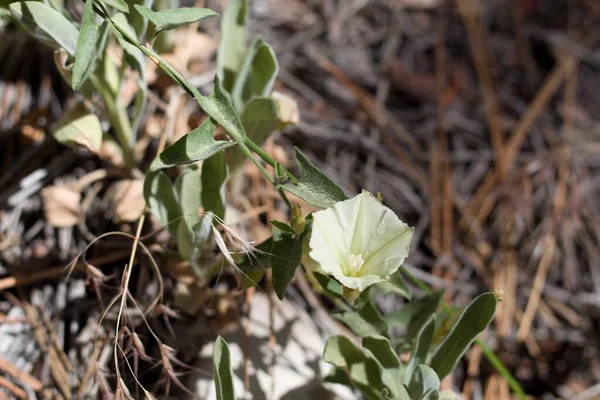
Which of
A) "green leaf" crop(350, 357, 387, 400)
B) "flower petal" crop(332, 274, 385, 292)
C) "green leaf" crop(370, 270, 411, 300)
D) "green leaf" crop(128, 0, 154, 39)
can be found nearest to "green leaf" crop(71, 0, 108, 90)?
"green leaf" crop(128, 0, 154, 39)

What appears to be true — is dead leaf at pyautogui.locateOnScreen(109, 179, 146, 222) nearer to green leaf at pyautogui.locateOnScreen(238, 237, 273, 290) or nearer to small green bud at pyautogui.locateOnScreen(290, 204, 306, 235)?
green leaf at pyautogui.locateOnScreen(238, 237, 273, 290)

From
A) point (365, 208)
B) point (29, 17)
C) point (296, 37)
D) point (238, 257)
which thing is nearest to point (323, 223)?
point (365, 208)

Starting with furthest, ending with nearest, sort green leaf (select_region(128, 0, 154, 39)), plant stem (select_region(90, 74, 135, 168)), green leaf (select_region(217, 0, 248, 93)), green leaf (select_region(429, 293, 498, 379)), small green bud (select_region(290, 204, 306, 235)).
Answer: green leaf (select_region(217, 0, 248, 93)), plant stem (select_region(90, 74, 135, 168)), green leaf (select_region(128, 0, 154, 39)), green leaf (select_region(429, 293, 498, 379)), small green bud (select_region(290, 204, 306, 235))

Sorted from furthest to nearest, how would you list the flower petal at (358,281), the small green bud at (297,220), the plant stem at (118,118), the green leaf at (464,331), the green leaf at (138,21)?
the plant stem at (118,118) → the green leaf at (138,21) → the green leaf at (464,331) → the small green bud at (297,220) → the flower petal at (358,281)

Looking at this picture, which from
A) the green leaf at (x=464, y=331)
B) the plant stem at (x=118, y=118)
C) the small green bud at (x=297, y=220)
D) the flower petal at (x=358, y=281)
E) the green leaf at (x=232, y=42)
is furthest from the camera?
the green leaf at (x=232, y=42)

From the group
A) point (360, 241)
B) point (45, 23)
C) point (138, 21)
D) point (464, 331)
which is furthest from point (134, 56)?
point (464, 331)

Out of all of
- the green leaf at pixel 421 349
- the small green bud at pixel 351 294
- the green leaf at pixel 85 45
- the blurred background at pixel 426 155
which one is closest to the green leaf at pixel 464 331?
the green leaf at pixel 421 349

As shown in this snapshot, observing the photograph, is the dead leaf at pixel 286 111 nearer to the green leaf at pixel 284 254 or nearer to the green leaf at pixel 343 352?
the green leaf at pixel 284 254
